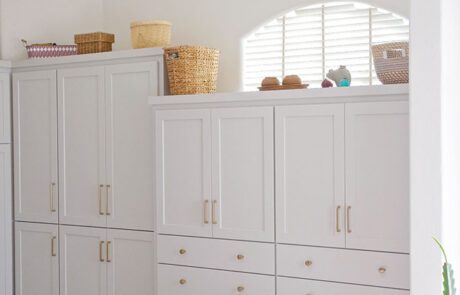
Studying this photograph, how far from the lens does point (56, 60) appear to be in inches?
153

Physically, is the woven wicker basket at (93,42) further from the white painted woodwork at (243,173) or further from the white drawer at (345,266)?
the white drawer at (345,266)

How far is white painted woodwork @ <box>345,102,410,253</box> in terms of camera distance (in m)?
2.80

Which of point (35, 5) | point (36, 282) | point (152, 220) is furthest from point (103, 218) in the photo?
point (35, 5)

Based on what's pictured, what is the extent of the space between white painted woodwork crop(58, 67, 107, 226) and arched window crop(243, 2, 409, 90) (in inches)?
34.2

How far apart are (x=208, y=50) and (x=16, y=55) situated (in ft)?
4.43

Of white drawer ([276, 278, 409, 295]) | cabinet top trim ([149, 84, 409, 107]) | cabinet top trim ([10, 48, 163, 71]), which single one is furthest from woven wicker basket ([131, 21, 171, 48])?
white drawer ([276, 278, 409, 295])

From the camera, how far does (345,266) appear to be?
2936mm

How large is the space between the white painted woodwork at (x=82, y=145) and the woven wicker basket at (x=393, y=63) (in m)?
1.57

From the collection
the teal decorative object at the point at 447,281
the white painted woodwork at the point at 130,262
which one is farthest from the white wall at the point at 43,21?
the teal decorative object at the point at 447,281

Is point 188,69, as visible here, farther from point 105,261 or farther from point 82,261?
point 82,261

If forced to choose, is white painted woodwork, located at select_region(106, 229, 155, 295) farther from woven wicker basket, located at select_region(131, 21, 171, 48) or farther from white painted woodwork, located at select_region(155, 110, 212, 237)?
woven wicker basket, located at select_region(131, 21, 171, 48)

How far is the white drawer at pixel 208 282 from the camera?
10.3 ft

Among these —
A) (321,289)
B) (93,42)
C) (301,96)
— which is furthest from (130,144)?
(321,289)

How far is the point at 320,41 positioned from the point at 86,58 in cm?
131
